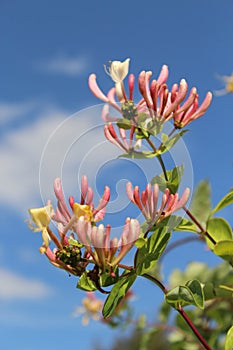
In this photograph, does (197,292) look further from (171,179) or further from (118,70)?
(118,70)

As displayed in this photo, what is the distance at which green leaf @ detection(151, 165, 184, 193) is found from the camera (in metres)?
0.82

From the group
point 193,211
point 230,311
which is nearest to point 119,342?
point 230,311

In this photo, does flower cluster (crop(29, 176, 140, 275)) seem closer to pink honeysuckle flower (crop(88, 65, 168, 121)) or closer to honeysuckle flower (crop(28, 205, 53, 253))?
honeysuckle flower (crop(28, 205, 53, 253))

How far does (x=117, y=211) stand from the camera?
77 centimetres

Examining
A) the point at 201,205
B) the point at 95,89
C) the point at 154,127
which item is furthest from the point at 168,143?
the point at 201,205

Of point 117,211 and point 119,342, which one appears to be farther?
point 119,342

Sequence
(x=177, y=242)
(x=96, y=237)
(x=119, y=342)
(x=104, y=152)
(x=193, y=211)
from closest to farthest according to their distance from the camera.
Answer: (x=96, y=237)
(x=104, y=152)
(x=193, y=211)
(x=177, y=242)
(x=119, y=342)

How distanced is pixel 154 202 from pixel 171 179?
3.8 inches

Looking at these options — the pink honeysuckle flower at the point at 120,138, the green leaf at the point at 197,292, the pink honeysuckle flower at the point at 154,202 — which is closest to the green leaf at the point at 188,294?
the green leaf at the point at 197,292

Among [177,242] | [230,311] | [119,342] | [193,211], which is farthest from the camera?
[119,342]

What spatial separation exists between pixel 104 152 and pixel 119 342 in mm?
8886

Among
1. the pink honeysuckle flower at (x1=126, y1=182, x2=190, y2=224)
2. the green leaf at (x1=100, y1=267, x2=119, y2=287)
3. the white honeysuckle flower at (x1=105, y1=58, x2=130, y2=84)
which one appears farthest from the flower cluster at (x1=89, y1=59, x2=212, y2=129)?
the green leaf at (x1=100, y1=267, x2=119, y2=287)

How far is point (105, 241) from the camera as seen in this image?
2.42 feet

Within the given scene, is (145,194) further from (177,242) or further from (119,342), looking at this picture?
(119,342)
